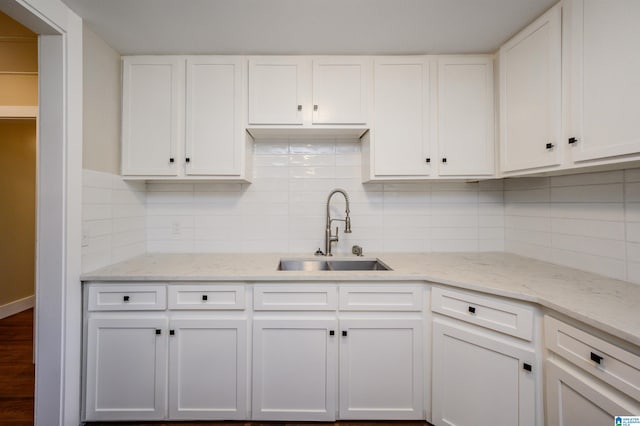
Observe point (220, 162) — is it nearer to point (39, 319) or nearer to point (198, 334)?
point (198, 334)

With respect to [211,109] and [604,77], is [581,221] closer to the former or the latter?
[604,77]

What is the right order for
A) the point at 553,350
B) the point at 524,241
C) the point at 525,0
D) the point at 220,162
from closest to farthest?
the point at 553,350, the point at 525,0, the point at 220,162, the point at 524,241

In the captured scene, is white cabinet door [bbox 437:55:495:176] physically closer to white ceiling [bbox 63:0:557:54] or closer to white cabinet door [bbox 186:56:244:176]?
white ceiling [bbox 63:0:557:54]

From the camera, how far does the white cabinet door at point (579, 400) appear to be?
88 cm

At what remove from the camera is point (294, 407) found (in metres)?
1.50

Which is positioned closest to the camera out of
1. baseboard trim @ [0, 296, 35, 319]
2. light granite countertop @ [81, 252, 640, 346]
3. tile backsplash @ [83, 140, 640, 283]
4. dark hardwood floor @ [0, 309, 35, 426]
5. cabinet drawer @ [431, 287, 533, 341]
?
light granite countertop @ [81, 252, 640, 346]

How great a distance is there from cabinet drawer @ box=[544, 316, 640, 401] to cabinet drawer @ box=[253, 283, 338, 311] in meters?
0.96

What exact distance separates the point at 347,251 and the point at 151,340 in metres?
1.40

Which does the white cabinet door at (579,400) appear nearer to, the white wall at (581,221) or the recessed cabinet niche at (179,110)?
the white wall at (581,221)

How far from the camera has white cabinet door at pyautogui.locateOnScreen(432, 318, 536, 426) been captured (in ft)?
3.95

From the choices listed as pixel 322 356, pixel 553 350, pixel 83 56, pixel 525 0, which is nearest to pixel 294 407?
pixel 322 356

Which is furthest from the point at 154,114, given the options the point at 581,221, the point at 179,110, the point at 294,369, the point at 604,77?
the point at 581,221

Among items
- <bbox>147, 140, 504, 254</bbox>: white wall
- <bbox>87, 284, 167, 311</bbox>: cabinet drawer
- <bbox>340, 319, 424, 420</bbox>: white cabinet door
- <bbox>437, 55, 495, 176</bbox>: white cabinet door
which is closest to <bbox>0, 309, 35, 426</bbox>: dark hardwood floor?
<bbox>87, 284, 167, 311</bbox>: cabinet drawer

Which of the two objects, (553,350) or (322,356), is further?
(322,356)
